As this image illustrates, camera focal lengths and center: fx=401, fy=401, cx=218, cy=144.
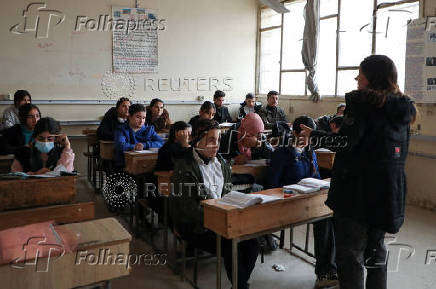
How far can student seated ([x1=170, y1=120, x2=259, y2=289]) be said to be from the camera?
2.26 m

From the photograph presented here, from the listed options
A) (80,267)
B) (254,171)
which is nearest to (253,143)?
(254,171)

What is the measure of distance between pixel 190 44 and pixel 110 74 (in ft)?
5.10

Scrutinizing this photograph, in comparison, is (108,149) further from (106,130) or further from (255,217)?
(255,217)

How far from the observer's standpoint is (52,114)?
238 inches

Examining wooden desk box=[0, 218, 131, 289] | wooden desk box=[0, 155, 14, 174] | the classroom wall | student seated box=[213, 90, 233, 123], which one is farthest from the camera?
student seated box=[213, 90, 233, 123]

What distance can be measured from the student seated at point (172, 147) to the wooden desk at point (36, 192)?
1057mm

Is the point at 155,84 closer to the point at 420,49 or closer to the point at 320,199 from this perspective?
the point at 420,49

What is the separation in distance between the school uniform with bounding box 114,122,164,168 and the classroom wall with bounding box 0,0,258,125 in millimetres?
2444

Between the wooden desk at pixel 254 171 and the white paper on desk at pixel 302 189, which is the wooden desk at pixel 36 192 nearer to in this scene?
the white paper on desk at pixel 302 189

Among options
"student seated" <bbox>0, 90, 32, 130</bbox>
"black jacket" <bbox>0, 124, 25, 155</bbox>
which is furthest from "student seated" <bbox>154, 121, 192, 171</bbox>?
"student seated" <bbox>0, 90, 32, 130</bbox>

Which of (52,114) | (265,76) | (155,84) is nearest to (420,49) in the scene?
(265,76)

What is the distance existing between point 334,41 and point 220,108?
6.78ft

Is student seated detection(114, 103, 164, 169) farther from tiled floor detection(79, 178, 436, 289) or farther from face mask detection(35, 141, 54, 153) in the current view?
face mask detection(35, 141, 54, 153)

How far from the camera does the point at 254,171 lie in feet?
10.2
